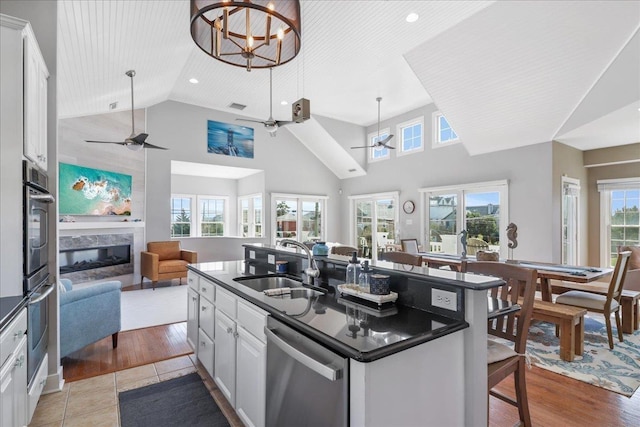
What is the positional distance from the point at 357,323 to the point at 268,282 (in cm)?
134

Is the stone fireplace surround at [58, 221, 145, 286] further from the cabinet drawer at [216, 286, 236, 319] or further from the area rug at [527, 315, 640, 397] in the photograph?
the area rug at [527, 315, 640, 397]

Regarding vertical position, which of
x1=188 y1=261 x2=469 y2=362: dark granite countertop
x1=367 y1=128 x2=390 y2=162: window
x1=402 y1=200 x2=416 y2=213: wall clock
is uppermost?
x1=367 y1=128 x2=390 y2=162: window

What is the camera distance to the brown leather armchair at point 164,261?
5.91 m

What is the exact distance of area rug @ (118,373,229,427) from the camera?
2.12 m

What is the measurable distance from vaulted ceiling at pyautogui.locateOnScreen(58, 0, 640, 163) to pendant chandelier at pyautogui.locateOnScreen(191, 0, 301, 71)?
1608mm

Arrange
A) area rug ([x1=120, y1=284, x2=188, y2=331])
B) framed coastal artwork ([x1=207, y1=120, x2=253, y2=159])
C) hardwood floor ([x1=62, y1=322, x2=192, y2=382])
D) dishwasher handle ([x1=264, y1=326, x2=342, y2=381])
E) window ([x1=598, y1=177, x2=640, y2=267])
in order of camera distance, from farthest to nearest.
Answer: framed coastal artwork ([x1=207, y1=120, x2=253, y2=159]) → window ([x1=598, y1=177, x2=640, y2=267]) → area rug ([x1=120, y1=284, x2=188, y2=331]) → hardwood floor ([x1=62, y1=322, x2=192, y2=382]) → dishwasher handle ([x1=264, y1=326, x2=342, y2=381])

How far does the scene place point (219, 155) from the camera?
25.1 ft

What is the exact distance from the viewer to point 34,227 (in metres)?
2.09

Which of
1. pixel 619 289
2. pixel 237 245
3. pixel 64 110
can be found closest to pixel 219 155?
pixel 237 245

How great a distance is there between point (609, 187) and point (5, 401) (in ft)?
27.5

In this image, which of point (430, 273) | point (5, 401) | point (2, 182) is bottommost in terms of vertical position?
point (5, 401)

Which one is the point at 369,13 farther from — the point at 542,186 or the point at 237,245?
the point at 237,245

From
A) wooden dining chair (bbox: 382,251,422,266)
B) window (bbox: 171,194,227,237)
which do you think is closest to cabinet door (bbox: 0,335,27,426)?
wooden dining chair (bbox: 382,251,422,266)

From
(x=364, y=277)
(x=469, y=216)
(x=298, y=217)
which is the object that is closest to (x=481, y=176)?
(x=469, y=216)
